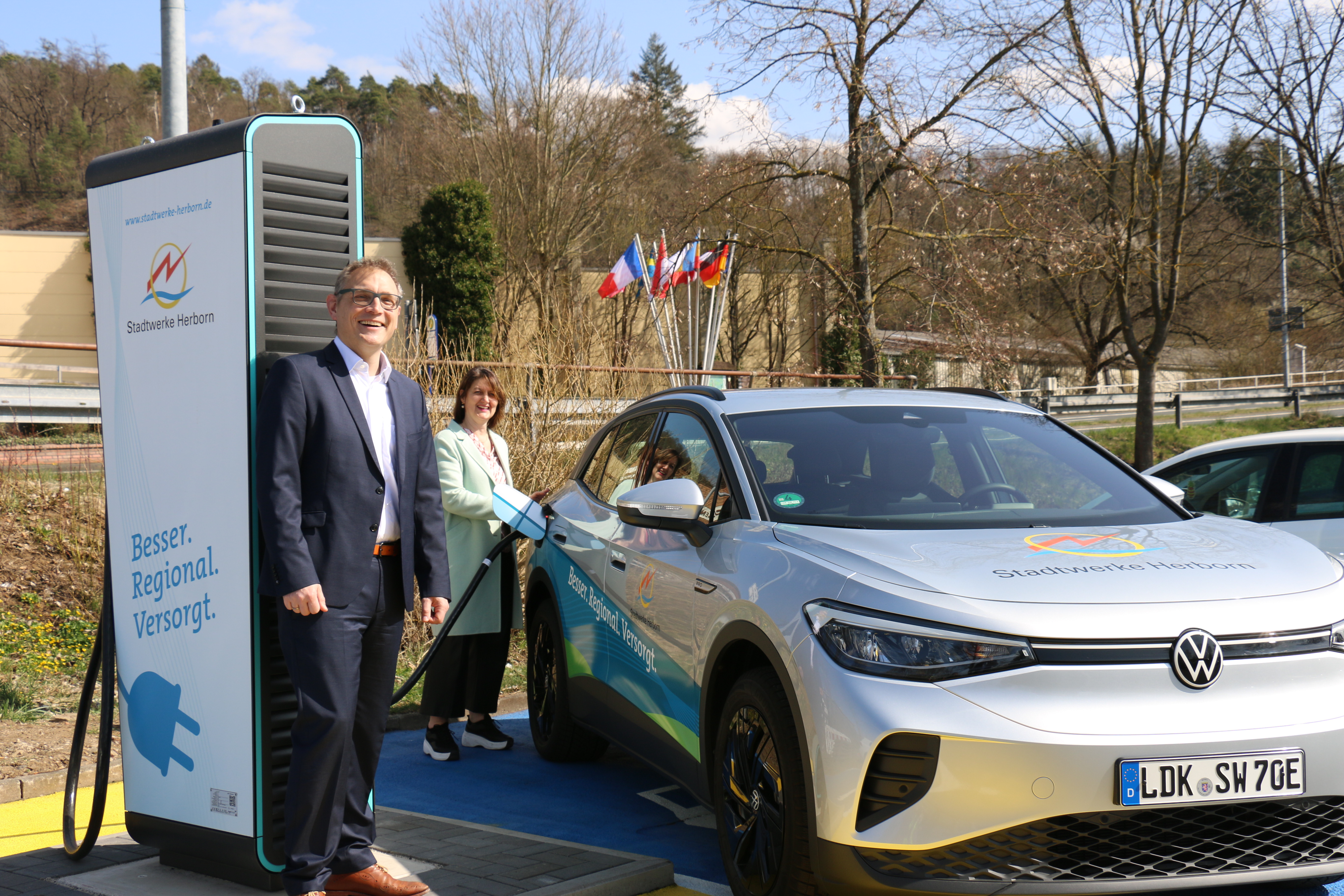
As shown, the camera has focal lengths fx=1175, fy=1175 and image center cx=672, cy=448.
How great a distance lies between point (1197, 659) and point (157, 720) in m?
3.42

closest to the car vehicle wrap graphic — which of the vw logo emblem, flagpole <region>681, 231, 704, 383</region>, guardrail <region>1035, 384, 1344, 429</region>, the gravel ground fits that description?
the vw logo emblem

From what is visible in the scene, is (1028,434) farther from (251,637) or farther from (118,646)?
(118,646)

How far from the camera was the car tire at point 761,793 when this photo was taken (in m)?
3.31

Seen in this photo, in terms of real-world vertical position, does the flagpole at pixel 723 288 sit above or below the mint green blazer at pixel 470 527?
above

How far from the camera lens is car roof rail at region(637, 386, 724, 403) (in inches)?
195

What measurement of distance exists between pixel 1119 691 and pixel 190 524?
9.81 ft

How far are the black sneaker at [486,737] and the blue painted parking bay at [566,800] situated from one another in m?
0.04

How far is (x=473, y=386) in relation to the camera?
6.30m

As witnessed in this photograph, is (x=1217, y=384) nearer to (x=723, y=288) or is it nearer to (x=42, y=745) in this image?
(x=723, y=288)

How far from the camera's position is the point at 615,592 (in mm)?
5008

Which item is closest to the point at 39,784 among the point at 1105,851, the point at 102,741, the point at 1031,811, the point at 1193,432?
the point at 102,741

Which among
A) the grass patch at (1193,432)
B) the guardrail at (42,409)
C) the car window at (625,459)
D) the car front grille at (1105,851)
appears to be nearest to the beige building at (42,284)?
the grass patch at (1193,432)

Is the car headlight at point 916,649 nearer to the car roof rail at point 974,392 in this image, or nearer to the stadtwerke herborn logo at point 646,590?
the stadtwerke herborn logo at point 646,590

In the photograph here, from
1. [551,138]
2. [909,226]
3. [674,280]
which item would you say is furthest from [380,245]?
[909,226]
